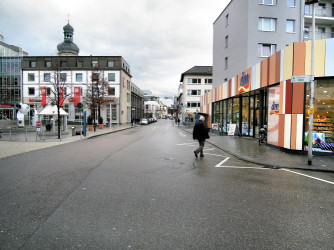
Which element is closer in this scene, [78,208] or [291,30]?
[78,208]

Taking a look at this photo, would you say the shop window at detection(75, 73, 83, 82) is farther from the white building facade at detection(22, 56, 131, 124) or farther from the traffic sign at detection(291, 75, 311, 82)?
the traffic sign at detection(291, 75, 311, 82)

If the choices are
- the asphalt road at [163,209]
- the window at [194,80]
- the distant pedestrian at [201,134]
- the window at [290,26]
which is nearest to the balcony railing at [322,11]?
the window at [290,26]

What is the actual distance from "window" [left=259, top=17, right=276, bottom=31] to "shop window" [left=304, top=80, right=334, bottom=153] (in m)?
16.6

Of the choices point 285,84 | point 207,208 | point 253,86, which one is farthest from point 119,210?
point 253,86

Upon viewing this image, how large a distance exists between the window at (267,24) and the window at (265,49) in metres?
1.78

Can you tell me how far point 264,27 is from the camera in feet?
80.8

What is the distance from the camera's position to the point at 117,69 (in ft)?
156

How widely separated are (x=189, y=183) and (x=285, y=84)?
8.70m

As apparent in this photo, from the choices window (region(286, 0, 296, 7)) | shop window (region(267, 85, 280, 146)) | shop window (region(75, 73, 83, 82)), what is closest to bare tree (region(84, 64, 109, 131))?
shop window (region(75, 73, 83, 82))

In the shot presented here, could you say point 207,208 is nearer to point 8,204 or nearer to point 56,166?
point 8,204

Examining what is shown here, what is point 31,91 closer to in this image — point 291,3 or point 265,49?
point 265,49

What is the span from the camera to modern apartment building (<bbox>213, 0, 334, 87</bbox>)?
78.8ft

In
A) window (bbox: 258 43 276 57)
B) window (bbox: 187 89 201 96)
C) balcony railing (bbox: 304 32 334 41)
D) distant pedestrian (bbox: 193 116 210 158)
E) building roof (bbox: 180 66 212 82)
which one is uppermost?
building roof (bbox: 180 66 212 82)

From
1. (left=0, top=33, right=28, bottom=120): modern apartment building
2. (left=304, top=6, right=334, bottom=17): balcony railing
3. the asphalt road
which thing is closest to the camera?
the asphalt road
